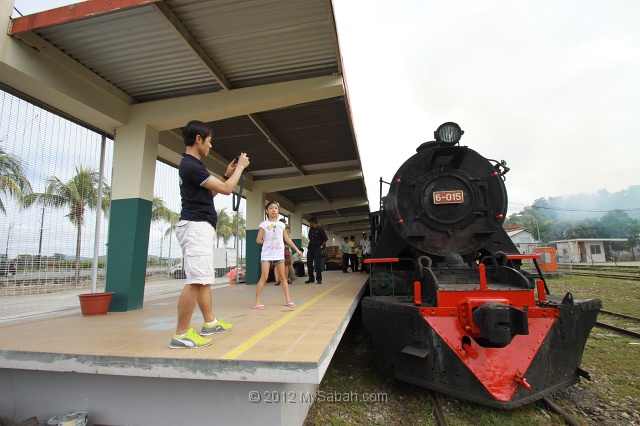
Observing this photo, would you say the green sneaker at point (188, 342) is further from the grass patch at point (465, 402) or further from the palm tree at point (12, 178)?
the palm tree at point (12, 178)

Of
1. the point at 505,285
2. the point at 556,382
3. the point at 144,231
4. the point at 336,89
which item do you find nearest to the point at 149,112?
the point at 144,231

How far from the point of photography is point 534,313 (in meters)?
3.16

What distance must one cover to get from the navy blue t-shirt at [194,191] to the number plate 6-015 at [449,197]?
→ 3003mm

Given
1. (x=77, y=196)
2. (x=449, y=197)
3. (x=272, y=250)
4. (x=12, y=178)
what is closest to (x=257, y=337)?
(x=272, y=250)

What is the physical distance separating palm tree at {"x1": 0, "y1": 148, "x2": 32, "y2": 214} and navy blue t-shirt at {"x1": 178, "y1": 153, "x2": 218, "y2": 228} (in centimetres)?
375

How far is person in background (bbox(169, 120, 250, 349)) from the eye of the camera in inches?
101

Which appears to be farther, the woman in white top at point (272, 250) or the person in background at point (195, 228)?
the woman in white top at point (272, 250)

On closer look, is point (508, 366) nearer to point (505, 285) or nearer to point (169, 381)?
point (505, 285)

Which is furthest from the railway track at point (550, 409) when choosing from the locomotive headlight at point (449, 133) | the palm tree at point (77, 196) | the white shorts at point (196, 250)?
the palm tree at point (77, 196)

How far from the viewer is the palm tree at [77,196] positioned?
17.3 ft

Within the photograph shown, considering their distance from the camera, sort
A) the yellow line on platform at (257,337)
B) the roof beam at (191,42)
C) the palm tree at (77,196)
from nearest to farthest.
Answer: the yellow line on platform at (257,337)
the roof beam at (191,42)
the palm tree at (77,196)

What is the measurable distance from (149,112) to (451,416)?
21.1 ft

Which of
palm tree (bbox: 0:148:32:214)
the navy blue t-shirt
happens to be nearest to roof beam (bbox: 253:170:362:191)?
palm tree (bbox: 0:148:32:214)

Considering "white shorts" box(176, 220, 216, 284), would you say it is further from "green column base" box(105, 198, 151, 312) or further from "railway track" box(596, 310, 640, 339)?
"railway track" box(596, 310, 640, 339)
